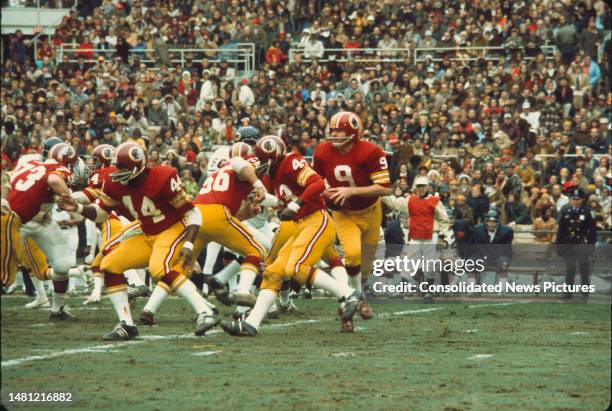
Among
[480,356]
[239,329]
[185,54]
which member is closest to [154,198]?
[239,329]

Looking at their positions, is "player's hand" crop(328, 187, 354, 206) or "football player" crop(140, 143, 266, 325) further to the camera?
"football player" crop(140, 143, 266, 325)

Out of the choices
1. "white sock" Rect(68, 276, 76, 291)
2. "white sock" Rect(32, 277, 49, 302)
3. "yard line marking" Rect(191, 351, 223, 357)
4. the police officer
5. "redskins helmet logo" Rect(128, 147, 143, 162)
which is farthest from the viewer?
"white sock" Rect(68, 276, 76, 291)

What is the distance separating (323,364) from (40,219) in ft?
15.0

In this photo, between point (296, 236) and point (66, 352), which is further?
point (296, 236)

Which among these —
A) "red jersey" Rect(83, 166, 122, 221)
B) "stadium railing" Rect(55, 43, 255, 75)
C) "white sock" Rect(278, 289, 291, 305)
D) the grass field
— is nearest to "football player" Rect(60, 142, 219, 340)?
the grass field

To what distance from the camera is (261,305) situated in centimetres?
1013

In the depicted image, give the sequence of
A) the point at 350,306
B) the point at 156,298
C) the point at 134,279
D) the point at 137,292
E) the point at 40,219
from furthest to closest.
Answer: the point at 134,279 → the point at 137,292 → the point at 40,219 → the point at 350,306 → the point at 156,298

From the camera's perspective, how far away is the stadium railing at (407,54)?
2442cm

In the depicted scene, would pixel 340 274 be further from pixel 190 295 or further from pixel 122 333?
pixel 122 333

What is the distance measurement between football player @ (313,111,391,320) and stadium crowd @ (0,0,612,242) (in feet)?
20.2

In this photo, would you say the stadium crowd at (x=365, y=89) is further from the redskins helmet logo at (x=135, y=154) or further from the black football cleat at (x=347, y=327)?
the redskins helmet logo at (x=135, y=154)

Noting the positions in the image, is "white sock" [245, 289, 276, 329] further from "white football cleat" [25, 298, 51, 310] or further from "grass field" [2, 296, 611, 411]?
"white football cleat" [25, 298, 51, 310]

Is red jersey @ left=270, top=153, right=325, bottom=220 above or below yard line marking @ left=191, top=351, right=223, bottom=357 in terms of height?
above

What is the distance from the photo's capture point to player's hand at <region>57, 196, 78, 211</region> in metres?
10.7
